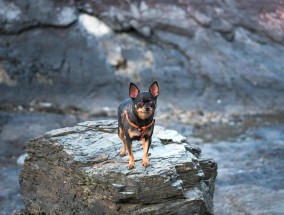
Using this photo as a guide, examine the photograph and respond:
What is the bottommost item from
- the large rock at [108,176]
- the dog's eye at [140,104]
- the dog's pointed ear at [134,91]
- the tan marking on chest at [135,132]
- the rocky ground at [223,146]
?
the rocky ground at [223,146]

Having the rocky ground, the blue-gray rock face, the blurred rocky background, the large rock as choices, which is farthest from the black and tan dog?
the blue-gray rock face

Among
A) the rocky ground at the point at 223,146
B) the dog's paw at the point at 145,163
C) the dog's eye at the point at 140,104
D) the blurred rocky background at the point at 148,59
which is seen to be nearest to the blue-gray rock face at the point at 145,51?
the blurred rocky background at the point at 148,59

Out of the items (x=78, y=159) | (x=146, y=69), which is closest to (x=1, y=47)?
(x=146, y=69)

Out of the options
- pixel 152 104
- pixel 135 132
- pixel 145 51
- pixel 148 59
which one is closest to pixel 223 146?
pixel 148 59

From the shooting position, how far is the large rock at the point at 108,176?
7.60 m

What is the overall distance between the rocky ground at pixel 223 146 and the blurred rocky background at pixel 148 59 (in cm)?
10

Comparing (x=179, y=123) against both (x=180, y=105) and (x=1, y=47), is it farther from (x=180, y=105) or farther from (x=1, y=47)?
(x=1, y=47)

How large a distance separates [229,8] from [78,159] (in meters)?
12.7

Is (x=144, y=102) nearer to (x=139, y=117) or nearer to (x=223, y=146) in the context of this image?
(x=139, y=117)

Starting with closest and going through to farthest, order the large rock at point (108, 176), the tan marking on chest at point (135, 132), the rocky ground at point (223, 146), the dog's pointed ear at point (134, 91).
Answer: the dog's pointed ear at point (134, 91) → the tan marking on chest at point (135, 132) → the large rock at point (108, 176) → the rocky ground at point (223, 146)

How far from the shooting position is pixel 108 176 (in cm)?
770

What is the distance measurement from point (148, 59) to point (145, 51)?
0.32 meters

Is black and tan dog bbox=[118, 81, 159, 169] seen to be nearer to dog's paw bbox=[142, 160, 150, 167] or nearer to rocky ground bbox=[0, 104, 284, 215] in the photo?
dog's paw bbox=[142, 160, 150, 167]

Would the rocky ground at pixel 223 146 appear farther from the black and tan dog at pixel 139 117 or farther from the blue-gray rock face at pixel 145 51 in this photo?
the black and tan dog at pixel 139 117
